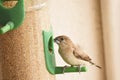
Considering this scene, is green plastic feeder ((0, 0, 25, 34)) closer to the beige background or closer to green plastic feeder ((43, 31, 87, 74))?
green plastic feeder ((43, 31, 87, 74))

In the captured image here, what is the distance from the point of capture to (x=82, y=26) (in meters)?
1.60

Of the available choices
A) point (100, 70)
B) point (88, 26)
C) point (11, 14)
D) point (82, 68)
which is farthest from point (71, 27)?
point (11, 14)

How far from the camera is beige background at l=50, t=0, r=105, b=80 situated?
1.54 m

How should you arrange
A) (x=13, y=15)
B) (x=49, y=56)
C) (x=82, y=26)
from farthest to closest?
1. (x=82, y=26)
2. (x=49, y=56)
3. (x=13, y=15)

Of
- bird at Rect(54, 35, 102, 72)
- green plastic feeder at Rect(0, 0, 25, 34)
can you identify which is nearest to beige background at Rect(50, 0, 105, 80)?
bird at Rect(54, 35, 102, 72)

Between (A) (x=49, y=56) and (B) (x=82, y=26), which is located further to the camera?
(B) (x=82, y=26)

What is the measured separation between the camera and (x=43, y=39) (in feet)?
3.49

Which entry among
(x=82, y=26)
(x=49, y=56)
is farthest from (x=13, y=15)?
(x=82, y=26)

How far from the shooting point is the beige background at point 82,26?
5.06ft

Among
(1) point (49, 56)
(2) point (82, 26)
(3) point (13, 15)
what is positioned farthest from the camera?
(2) point (82, 26)

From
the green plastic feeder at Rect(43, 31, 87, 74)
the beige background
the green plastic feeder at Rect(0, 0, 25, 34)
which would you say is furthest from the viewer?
the beige background

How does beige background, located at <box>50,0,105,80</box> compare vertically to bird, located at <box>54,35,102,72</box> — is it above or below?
above

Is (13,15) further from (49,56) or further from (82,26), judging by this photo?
(82,26)

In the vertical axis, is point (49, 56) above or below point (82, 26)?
below
